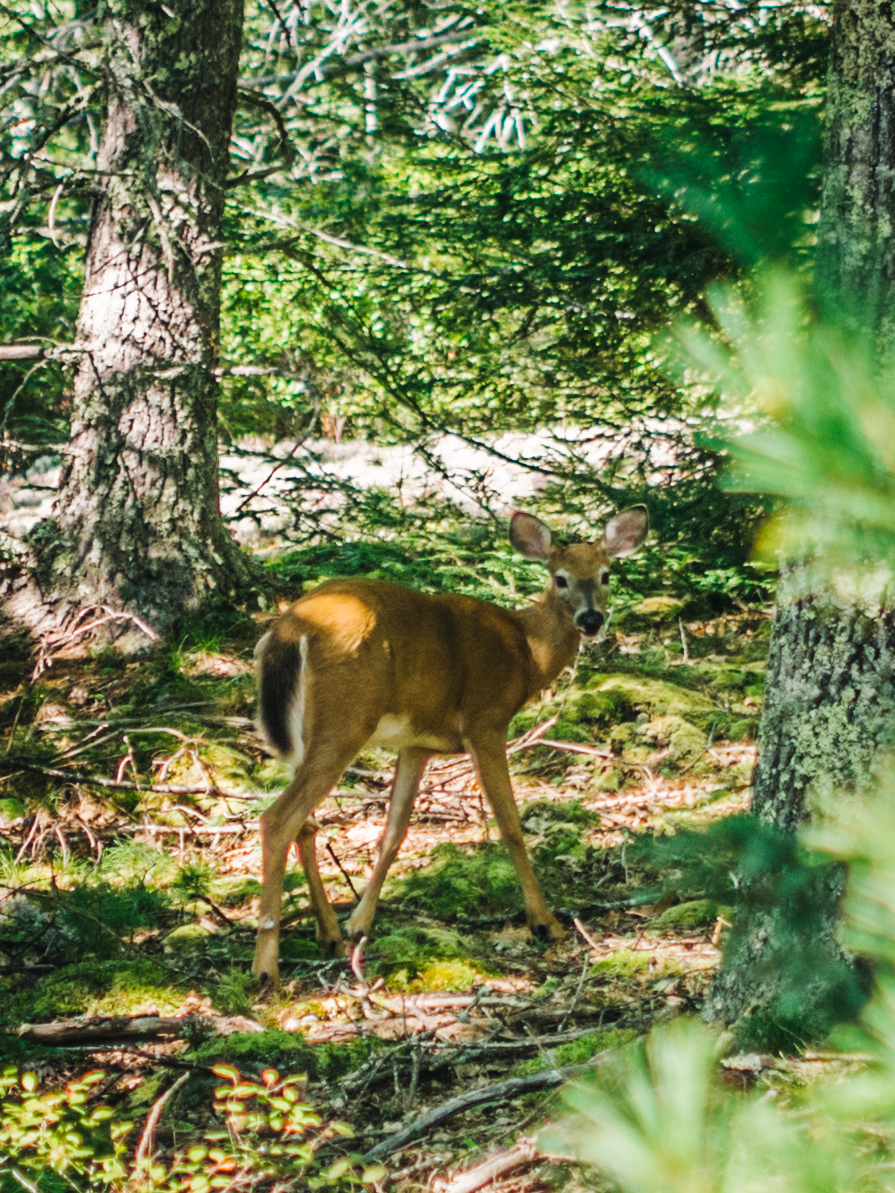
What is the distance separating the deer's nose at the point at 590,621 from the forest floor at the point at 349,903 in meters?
0.66

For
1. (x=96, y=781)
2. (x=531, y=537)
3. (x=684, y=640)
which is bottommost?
(x=96, y=781)

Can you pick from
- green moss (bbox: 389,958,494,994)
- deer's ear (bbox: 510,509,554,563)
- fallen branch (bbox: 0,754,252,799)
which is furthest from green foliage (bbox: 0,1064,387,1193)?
deer's ear (bbox: 510,509,554,563)

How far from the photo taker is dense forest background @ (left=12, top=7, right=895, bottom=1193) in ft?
4.73

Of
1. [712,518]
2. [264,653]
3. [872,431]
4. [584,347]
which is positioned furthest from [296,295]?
[872,431]

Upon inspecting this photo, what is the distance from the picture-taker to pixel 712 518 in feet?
20.4

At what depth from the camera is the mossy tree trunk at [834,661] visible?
2.29m

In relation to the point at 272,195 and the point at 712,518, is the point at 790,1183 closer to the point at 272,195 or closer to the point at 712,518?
the point at 712,518

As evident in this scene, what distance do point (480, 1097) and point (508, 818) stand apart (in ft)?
7.73

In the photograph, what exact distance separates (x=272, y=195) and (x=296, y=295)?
4451mm

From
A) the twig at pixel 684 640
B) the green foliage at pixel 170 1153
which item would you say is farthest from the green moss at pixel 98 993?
the twig at pixel 684 640

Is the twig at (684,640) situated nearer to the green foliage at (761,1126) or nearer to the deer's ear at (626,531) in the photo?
the deer's ear at (626,531)

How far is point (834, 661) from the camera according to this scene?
240 cm

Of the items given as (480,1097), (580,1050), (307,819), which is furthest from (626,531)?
(480,1097)

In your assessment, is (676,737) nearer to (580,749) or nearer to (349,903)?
(580,749)
